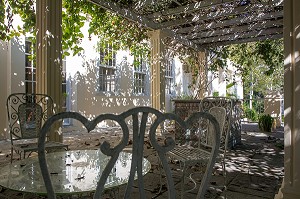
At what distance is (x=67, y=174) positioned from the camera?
1534 mm

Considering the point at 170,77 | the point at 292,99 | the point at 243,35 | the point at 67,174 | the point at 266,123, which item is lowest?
the point at 266,123

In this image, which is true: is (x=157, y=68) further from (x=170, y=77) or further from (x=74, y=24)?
(x=170, y=77)

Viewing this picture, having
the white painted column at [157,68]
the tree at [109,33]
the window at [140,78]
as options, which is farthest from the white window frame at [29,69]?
the window at [140,78]

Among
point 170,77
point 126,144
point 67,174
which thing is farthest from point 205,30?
point 126,144

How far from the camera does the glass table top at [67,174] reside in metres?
1.30

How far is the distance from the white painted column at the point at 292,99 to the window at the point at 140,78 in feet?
24.5

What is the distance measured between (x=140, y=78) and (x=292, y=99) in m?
8.03

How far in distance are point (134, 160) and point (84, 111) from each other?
7.02 m

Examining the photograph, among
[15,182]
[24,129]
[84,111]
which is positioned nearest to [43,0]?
[24,129]

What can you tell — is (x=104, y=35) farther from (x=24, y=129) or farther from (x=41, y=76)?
(x=24, y=129)

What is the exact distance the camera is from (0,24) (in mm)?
4730

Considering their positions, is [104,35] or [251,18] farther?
[104,35]

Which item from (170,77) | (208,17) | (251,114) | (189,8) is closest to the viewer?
(189,8)

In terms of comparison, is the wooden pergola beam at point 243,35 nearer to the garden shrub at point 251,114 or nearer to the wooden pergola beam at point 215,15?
the wooden pergola beam at point 215,15
